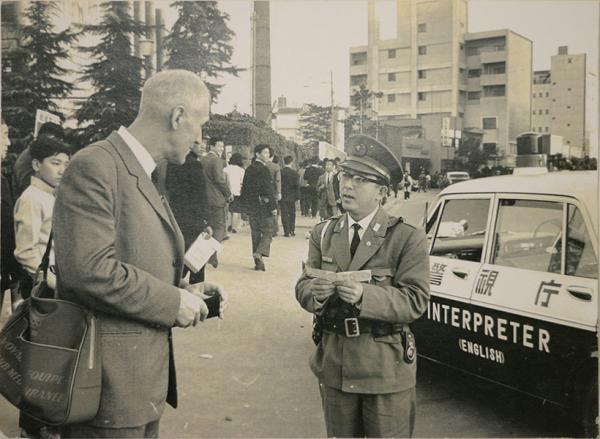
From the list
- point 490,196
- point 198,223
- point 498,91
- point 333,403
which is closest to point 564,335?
point 490,196

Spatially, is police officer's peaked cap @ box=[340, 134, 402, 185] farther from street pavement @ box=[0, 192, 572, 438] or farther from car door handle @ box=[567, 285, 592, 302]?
car door handle @ box=[567, 285, 592, 302]

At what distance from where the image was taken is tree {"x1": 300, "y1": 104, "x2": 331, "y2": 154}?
3.43m

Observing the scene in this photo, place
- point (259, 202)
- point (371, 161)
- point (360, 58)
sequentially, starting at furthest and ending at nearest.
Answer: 1. point (259, 202)
2. point (360, 58)
3. point (371, 161)

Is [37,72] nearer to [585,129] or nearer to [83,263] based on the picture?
[83,263]

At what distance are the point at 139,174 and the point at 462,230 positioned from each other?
7.62 feet

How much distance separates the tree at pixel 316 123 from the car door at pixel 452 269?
35.4 inches

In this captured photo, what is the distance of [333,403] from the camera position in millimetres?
2098

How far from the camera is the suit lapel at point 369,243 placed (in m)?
2.12

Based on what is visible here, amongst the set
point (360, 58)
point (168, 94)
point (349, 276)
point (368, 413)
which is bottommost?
point (368, 413)

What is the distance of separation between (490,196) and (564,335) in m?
0.96

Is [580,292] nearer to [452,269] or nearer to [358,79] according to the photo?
[452,269]

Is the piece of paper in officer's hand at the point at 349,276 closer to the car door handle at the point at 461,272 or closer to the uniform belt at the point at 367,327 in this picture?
the uniform belt at the point at 367,327

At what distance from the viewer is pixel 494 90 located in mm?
3377

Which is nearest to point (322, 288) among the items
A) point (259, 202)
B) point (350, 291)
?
point (350, 291)
